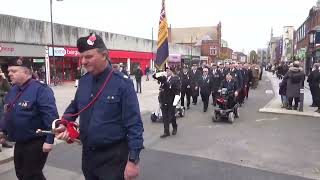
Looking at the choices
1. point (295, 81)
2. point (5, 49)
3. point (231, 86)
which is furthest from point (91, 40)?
point (5, 49)

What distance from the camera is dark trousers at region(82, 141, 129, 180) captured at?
11.5ft

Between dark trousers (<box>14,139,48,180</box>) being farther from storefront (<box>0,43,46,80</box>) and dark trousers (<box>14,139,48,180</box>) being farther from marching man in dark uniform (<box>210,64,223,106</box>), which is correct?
storefront (<box>0,43,46,80</box>)

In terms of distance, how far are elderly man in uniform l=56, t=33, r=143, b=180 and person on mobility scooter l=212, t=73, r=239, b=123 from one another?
9095 millimetres

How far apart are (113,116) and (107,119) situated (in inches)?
2.2

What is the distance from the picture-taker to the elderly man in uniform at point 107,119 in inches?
135

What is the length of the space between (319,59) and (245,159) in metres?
28.5

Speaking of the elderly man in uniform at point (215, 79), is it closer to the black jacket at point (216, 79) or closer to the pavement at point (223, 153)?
the black jacket at point (216, 79)

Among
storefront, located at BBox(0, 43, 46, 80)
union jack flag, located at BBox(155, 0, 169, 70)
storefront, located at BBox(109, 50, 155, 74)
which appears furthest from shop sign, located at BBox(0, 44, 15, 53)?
union jack flag, located at BBox(155, 0, 169, 70)

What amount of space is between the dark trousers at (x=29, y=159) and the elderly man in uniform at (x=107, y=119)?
42.3 inches

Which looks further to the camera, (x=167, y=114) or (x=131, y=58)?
(x=131, y=58)

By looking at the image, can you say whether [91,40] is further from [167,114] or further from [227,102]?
[227,102]

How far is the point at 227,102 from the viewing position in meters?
12.6

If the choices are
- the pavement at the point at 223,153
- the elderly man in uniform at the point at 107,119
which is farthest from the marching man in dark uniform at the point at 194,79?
the elderly man in uniform at the point at 107,119

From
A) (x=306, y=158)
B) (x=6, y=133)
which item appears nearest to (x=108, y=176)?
(x=6, y=133)
